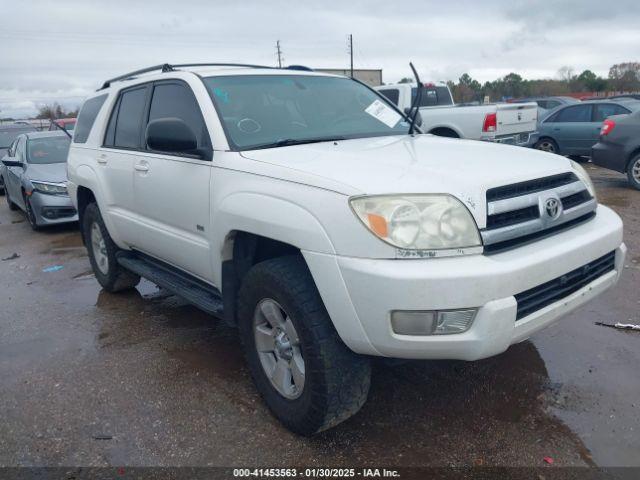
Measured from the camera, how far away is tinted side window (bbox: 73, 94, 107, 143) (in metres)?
5.35

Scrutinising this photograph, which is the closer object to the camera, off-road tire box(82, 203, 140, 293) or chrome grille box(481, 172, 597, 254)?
chrome grille box(481, 172, 597, 254)

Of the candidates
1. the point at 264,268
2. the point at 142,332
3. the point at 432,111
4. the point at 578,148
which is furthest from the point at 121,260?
the point at 578,148

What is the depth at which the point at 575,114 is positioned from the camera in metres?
12.9

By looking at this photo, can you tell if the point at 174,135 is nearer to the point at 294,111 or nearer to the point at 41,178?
the point at 294,111

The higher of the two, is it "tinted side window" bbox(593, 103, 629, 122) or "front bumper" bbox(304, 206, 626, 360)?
"tinted side window" bbox(593, 103, 629, 122)

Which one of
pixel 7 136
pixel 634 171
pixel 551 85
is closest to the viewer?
pixel 634 171

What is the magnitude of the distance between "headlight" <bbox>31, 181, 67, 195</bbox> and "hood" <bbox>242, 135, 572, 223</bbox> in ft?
21.8

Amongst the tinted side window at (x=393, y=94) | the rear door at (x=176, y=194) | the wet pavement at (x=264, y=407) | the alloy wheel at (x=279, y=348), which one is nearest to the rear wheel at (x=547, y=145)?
the tinted side window at (x=393, y=94)

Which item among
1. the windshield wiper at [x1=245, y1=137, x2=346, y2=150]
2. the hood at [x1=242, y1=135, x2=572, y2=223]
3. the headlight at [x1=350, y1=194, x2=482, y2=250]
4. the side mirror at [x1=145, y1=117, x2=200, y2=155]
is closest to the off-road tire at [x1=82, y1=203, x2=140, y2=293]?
the side mirror at [x1=145, y1=117, x2=200, y2=155]

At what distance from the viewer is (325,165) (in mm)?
2816

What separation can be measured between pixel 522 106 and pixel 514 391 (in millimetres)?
9306

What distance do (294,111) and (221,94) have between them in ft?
1.58

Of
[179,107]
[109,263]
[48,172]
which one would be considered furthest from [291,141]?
[48,172]

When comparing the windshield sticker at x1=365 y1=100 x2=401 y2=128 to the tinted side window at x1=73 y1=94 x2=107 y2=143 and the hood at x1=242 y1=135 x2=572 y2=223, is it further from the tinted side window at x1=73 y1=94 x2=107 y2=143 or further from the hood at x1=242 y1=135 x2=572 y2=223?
the tinted side window at x1=73 y1=94 x2=107 y2=143
